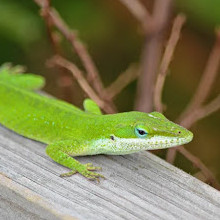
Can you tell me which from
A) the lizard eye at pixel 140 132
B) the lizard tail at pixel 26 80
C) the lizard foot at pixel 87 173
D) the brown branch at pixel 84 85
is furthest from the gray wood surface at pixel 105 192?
the lizard tail at pixel 26 80

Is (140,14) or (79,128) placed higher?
(140,14)

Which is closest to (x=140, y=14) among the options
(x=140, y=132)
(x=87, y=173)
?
(x=140, y=132)

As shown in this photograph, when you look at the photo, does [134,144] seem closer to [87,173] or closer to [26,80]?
[87,173]

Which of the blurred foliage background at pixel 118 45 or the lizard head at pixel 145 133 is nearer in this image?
the lizard head at pixel 145 133

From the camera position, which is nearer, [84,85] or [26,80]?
[84,85]

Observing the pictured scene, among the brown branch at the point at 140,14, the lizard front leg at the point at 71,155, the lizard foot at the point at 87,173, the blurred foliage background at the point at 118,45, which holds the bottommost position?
the blurred foliage background at the point at 118,45

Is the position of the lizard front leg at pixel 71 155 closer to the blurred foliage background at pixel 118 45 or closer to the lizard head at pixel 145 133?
the lizard head at pixel 145 133

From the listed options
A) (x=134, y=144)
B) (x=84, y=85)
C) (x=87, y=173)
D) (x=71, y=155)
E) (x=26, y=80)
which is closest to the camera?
(x=87, y=173)

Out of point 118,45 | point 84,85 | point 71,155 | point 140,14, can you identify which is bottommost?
point 118,45

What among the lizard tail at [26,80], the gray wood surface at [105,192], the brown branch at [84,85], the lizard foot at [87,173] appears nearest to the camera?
the gray wood surface at [105,192]
